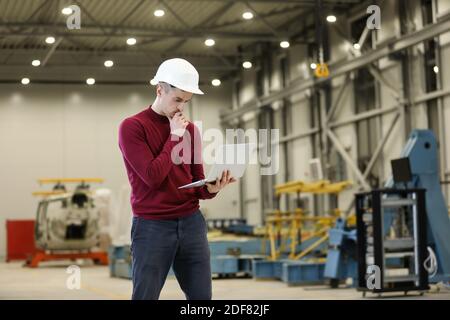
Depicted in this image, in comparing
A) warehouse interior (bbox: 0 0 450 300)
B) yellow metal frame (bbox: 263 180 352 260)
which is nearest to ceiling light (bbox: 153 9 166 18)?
warehouse interior (bbox: 0 0 450 300)

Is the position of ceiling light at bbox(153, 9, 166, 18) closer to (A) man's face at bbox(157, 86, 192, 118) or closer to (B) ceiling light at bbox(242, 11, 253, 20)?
(B) ceiling light at bbox(242, 11, 253, 20)

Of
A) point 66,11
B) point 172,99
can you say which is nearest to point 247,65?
point 66,11

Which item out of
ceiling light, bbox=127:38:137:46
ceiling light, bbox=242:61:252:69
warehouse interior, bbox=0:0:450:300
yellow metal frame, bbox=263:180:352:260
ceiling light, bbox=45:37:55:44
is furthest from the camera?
yellow metal frame, bbox=263:180:352:260

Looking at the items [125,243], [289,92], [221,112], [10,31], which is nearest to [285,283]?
[221,112]

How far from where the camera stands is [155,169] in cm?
368

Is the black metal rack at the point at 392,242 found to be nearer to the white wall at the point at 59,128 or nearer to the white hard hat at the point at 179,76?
the white wall at the point at 59,128

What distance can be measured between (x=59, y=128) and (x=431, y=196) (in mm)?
5775

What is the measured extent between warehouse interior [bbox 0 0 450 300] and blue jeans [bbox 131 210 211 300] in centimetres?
52

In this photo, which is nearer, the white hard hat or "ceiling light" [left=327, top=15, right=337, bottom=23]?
the white hard hat

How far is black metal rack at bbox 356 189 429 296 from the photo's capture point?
32.5ft

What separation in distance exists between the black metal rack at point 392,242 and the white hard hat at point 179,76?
21.2 ft

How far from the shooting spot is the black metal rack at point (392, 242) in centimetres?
991

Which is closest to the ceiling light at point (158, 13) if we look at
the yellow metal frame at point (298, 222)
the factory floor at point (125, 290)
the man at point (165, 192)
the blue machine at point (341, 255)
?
the yellow metal frame at point (298, 222)
